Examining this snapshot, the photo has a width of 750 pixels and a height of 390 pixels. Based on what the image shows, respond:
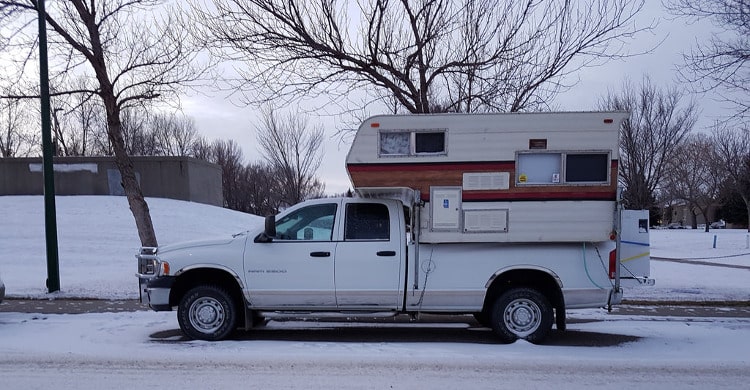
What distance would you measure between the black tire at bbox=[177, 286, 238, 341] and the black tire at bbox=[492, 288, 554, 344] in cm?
336

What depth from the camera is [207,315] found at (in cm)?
715

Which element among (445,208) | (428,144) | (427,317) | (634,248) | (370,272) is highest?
(428,144)

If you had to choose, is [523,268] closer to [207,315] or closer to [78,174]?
[207,315]

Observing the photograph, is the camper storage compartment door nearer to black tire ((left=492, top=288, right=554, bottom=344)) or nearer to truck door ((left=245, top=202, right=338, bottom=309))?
black tire ((left=492, top=288, right=554, bottom=344))

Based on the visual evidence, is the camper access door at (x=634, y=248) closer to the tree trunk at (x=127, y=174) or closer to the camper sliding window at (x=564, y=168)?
the camper sliding window at (x=564, y=168)

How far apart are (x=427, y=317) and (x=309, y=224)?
2853 mm

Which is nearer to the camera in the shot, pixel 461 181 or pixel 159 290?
pixel 461 181

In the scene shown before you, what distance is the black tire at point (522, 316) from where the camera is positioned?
7004mm

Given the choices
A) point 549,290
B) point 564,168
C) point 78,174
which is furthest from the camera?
point 78,174

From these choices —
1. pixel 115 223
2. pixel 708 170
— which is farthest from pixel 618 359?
pixel 708 170

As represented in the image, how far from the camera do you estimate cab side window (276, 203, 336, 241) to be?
7129 mm

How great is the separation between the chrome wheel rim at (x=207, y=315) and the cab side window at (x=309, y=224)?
3.91 ft

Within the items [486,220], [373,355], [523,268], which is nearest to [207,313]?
[373,355]

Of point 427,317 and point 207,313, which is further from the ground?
point 207,313
